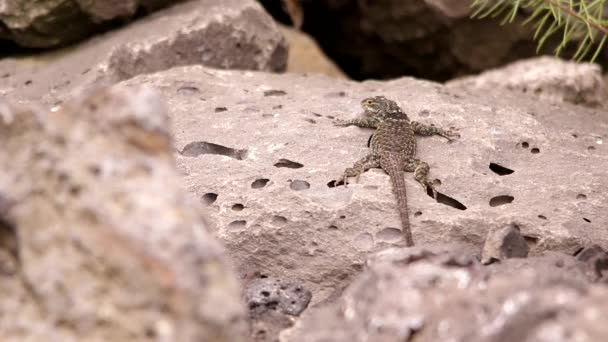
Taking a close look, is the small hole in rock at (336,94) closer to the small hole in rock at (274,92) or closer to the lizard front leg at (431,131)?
the small hole in rock at (274,92)

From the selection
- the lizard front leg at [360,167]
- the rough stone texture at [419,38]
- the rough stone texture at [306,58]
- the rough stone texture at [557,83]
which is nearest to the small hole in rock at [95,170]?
the lizard front leg at [360,167]

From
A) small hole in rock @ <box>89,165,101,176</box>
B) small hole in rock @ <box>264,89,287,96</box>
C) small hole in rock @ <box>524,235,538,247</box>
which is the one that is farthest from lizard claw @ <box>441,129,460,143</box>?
small hole in rock @ <box>89,165,101,176</box>

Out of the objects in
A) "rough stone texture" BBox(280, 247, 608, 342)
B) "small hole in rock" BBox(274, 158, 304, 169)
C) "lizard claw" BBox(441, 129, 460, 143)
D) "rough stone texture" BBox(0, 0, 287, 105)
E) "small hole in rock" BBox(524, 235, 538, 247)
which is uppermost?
A: "rough stone texture" BBox(280, 247, 608, 342)

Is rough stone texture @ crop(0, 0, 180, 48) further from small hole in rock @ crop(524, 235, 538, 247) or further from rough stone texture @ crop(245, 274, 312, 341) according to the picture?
small hole in rock @ crop(524, 235, 538, 247)

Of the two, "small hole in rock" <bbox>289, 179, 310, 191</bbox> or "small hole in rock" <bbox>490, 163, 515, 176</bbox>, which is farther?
"small hole in rock" <bbox>490, 163, 515, 176</bbox>

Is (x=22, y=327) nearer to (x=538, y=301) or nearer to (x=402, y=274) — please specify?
(x=402, y=274)

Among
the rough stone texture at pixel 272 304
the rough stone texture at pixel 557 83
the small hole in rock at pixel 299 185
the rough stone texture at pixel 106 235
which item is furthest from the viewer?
the rough stone texture at pixel 557 83

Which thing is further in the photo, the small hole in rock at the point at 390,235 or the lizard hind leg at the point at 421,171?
the lizard hind leg at the point at 421,171
